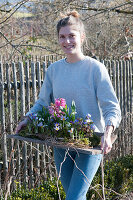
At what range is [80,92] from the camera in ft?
7.32

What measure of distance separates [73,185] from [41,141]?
1.35 ft

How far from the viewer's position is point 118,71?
5289 millimetres

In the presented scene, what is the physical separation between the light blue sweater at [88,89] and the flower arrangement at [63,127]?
0.11 m

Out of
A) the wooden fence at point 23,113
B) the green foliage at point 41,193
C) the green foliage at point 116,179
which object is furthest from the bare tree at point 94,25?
the green foliage at point 41,193

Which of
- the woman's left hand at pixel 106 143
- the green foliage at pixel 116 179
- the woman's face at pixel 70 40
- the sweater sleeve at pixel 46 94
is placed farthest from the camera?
the green foliage at pixel 116 179

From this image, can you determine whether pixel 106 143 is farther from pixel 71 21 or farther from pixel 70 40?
pixel 71 21

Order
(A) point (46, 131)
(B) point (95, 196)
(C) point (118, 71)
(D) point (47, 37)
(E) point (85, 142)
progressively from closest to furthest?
(E) point (85, 142) < (A) point (46, 131) < (B) point (95, 196) < (C) point (118, 71) < (D) point (47, 37)

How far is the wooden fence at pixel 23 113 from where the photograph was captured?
3.68 m

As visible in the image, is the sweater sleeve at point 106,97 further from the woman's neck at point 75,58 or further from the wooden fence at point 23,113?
the wooden fence at point 23,113

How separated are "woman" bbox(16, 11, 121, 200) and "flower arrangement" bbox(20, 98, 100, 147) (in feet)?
0.35

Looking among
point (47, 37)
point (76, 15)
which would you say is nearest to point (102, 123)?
point (76, 15)

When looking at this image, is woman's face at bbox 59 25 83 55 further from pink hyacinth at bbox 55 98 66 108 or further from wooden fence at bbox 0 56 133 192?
wooden fence at bbox 0 56 133 192

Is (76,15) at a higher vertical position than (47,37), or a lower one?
lower

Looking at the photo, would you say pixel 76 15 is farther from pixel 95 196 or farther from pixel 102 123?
pixel 95 196
